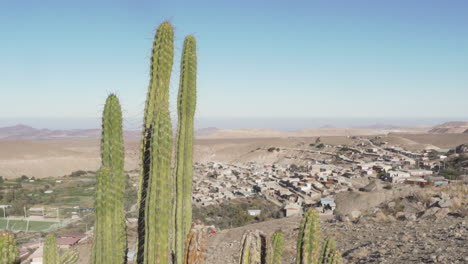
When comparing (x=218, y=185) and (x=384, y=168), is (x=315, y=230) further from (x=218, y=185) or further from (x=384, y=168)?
(x=384, y=168)

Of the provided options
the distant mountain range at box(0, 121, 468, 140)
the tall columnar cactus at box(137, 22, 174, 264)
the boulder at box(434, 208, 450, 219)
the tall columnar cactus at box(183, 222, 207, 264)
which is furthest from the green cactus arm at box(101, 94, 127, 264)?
the distant mountain range at box(0, 121, 468, 140)

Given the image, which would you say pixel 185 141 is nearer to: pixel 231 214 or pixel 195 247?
pixel 195 247

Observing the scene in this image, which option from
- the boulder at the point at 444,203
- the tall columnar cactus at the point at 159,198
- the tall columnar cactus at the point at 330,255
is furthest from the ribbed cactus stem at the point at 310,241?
the boulder at the point at 444,203

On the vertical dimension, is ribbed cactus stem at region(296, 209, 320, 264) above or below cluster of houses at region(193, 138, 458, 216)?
above

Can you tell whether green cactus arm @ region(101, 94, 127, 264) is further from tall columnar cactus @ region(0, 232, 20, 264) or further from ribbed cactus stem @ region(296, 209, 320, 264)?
ribbed cactus stem @ region(296, 209, 320, 264)

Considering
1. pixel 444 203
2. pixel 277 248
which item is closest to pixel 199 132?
pixel 444 203

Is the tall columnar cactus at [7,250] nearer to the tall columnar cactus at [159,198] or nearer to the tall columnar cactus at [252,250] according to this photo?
the tall columnar cactus at [159,198]

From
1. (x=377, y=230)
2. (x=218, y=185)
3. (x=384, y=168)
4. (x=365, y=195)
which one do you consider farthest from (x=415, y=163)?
(x=377, y=230)
